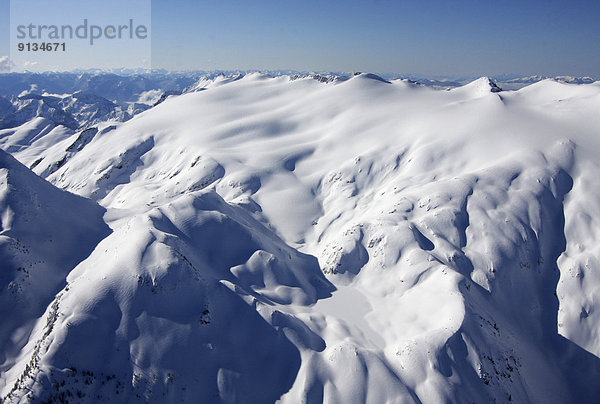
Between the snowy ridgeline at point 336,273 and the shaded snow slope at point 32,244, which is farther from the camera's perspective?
the shaded snow slope at point 32,244

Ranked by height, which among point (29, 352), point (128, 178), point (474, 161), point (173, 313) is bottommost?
point (128, 178)

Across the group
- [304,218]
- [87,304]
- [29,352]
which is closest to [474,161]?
[304,218]

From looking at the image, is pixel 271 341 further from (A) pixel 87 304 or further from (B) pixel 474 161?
(B) pixel 474 161

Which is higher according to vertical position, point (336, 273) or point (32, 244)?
point (32, 244)

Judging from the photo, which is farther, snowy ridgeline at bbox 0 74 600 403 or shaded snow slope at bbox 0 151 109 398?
shaded snow slope at bbox 0 151 109 398

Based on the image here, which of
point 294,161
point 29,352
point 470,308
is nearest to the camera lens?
point 29,352

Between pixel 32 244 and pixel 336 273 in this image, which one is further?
pixel 336 273

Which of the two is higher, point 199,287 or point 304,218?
point 199,287

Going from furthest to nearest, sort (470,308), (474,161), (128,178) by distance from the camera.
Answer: (128,178) < (474,161) < (470,308)
